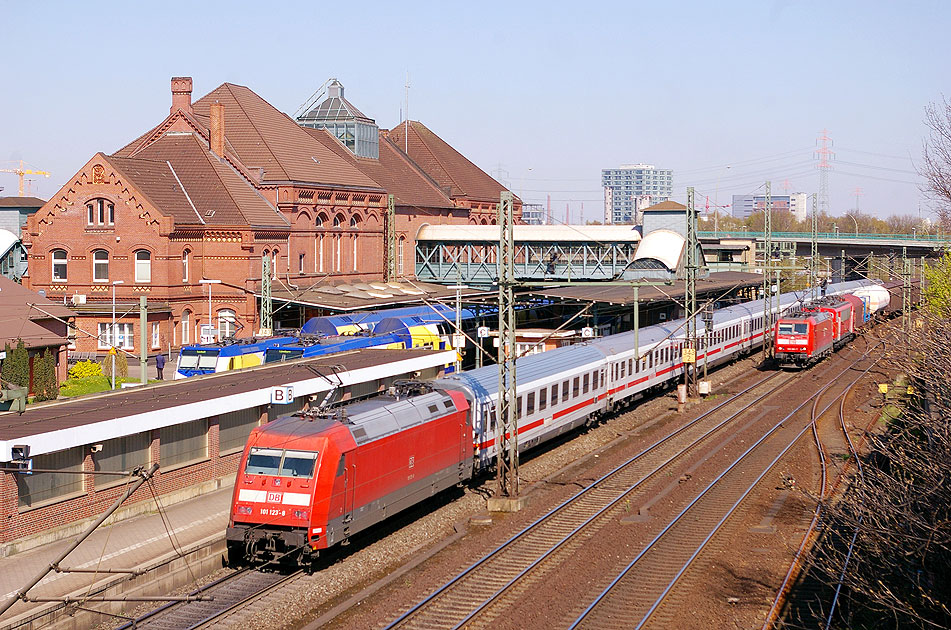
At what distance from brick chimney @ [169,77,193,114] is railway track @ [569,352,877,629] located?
43.2 m

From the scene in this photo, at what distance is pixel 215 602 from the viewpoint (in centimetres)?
1861

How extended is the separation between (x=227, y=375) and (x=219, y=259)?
87.0ft

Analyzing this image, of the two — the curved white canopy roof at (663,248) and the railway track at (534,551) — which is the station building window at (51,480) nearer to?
the railway track at (534,551)

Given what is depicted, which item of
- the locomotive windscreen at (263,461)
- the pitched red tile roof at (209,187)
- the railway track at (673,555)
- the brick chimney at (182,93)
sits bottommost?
the railway track at (673,555)

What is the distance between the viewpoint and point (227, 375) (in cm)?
3066

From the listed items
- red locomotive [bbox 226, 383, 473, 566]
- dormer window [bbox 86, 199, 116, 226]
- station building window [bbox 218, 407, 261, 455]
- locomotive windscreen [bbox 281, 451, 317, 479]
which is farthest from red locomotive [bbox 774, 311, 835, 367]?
locomotive windscreen [bbox 281, 451, 317, 479]

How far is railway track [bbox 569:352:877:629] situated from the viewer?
18375 mm

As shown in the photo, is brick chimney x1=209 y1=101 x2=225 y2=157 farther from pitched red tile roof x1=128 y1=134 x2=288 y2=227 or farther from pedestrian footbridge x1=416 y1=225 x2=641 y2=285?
pedestrian footbridge x1=416 y1=225 x2=641 y2=285

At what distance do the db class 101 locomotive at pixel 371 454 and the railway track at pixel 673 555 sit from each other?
503 cm

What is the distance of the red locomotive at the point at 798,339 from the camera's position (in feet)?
177

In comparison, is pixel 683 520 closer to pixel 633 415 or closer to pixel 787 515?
pixel 787 515

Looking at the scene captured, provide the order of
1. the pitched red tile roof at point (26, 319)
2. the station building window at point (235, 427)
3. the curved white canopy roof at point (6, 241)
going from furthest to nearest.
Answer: the curved white canopy roof at point (6, 241), the pitched red tile roof at point (26, 319), the station building window at point (235, 427)

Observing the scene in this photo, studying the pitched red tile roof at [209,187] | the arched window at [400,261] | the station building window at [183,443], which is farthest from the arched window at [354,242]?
the station building window at [183,443]

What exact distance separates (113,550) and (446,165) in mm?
75750
